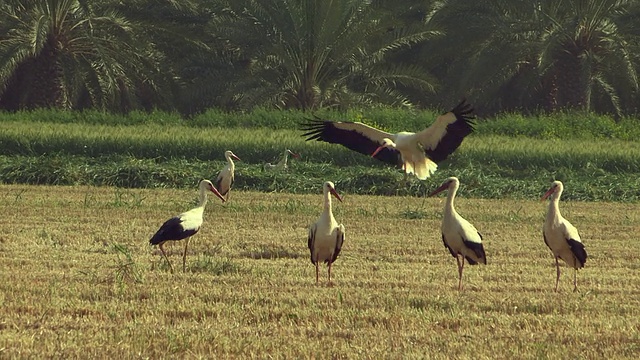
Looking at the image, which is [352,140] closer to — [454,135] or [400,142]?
[400,142]

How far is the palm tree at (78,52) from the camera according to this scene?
2914 cm

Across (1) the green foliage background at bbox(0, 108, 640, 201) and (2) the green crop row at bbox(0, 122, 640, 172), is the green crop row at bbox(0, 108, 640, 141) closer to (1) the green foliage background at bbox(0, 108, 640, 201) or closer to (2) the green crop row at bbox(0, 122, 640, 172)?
(1) the green foliage background at bbox(0, 108, 640, 201)

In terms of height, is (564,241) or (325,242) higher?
(564,241)

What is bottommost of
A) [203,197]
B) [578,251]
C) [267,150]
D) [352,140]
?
[267,150]

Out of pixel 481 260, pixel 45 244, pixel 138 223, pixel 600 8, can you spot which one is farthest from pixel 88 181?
pixel 600 8

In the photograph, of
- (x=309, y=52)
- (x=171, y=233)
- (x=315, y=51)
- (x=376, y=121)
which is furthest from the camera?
(x=309, y=52)

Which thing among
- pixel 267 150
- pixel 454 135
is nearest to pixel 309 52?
pixel 267 150

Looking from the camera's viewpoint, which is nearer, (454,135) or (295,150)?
(454,135)

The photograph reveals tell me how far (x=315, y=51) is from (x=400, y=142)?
14.4 m

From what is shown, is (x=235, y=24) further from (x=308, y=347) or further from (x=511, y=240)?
(x=308, y=347)

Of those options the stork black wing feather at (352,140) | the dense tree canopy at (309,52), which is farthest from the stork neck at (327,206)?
the dense tree canopy at (309,52)

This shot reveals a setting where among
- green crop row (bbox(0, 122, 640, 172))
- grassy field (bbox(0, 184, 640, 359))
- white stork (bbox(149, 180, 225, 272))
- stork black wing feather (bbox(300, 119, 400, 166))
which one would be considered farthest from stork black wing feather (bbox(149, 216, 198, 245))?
green crop row (bbox(0, 122, 640, 172))

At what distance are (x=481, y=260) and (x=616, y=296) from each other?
135 centimetres

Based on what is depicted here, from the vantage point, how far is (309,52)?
3017cm
